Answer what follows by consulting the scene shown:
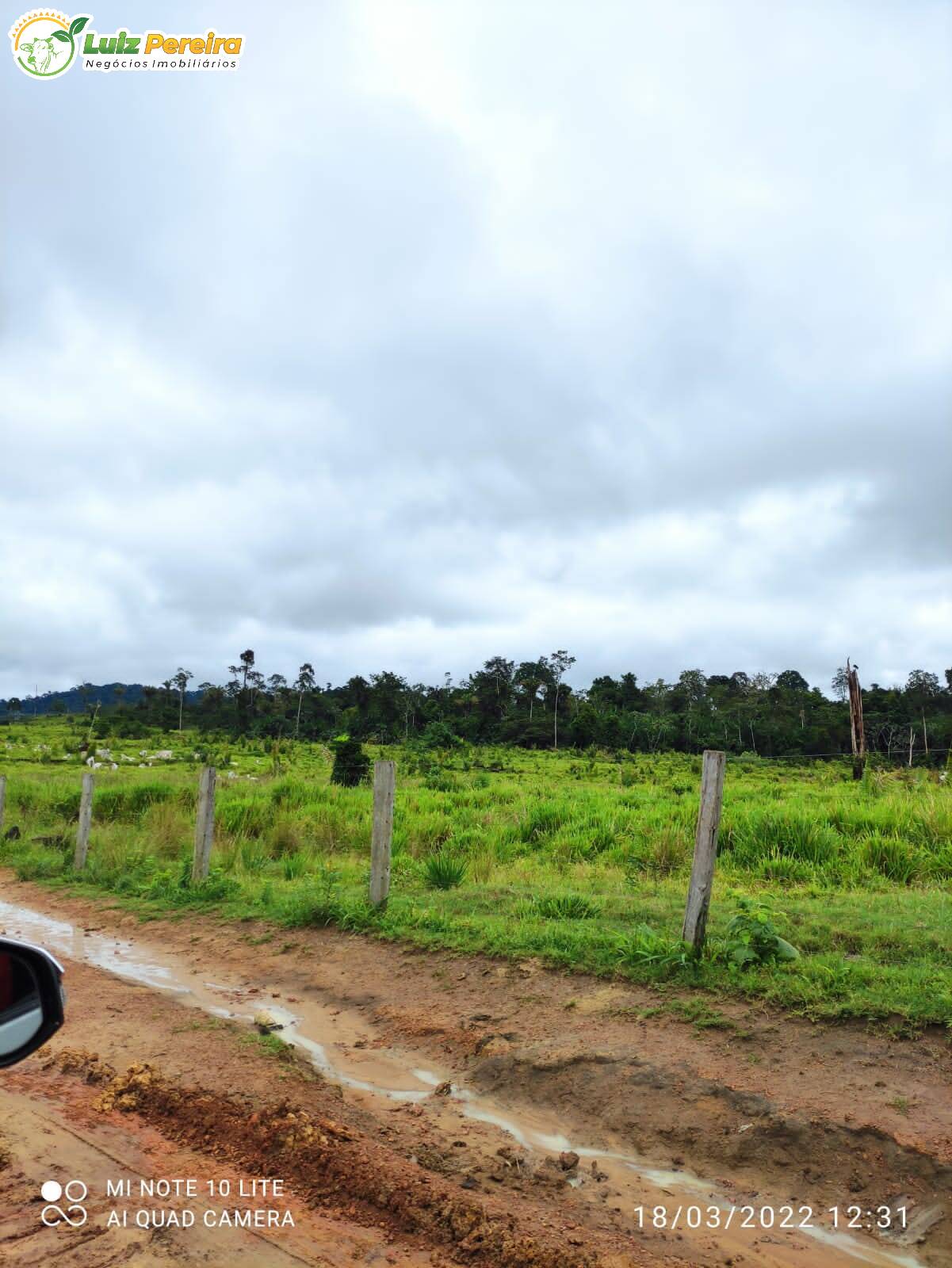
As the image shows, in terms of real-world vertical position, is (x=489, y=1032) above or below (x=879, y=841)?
below

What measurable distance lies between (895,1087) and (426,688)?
247 feet

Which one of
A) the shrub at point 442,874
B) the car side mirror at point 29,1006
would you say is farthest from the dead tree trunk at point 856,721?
the car side mirror at point 29,1006

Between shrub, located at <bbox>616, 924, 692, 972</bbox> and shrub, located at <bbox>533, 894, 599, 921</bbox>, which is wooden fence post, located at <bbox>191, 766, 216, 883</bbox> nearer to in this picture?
shrub, located at <bbox>533, 894, 599, 921</bbox>

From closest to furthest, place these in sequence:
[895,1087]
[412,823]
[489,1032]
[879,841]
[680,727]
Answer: [895,1087] → [489,1032] → [879,841] → [412,823] → [680,727]

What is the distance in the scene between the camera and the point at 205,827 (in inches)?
Answer: 471

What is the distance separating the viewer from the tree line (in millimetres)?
63719

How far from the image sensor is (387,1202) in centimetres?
383

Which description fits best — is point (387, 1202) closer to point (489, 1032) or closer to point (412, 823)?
point (489, 1032)

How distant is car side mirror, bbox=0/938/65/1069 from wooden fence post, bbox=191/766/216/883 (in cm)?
996

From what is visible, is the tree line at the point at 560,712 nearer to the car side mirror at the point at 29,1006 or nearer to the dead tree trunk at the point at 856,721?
the dead tree trunk at the point at 856,721

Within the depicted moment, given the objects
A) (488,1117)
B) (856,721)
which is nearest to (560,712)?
(856,721)

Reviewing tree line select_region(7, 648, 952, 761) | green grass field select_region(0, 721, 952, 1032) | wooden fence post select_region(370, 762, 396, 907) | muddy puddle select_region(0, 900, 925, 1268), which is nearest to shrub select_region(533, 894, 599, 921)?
green grass field select_region(0, 721, 952, 1032)

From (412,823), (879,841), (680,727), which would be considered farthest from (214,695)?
(879,841)

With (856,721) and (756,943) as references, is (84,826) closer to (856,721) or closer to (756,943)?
(756,943)
